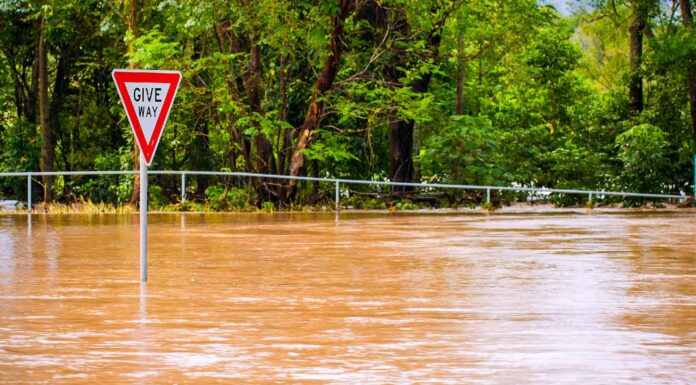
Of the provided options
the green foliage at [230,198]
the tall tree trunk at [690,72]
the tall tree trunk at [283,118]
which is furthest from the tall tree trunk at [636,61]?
the green foliage at [230,198]

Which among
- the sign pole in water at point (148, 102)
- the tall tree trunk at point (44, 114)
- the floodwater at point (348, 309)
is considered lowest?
the floodwater at point (348, 309)

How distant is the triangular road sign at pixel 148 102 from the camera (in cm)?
1396

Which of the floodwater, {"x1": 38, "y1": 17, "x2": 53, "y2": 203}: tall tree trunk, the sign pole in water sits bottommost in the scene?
the floodwater

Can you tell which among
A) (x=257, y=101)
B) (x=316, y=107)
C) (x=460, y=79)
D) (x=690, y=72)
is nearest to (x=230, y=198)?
(x=257, y=101)

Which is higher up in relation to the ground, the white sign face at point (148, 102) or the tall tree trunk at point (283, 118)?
the tall tree trunk at point (283, 118)

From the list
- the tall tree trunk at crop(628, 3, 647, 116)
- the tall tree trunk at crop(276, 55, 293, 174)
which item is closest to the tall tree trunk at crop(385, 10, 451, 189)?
the tall tree trunk at crop(276, 55, 293, 174)

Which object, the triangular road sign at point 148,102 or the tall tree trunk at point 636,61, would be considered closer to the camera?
the triangular road sign at point 148,102

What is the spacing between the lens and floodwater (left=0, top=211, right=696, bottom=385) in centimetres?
917

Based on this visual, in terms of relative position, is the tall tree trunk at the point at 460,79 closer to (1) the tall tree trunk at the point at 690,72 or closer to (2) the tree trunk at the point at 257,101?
(1) the tall tree trunk at the point at 690,72

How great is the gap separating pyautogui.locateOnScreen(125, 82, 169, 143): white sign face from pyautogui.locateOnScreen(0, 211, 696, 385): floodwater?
1.69 metres

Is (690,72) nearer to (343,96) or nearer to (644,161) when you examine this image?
(644,161)

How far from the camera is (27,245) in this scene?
20578mm

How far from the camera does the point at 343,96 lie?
121 ft

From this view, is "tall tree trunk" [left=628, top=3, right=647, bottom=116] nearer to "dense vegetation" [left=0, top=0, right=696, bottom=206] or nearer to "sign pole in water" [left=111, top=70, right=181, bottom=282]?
"dense vegetation" [left=0, top=0, right=696, bottom=206]
